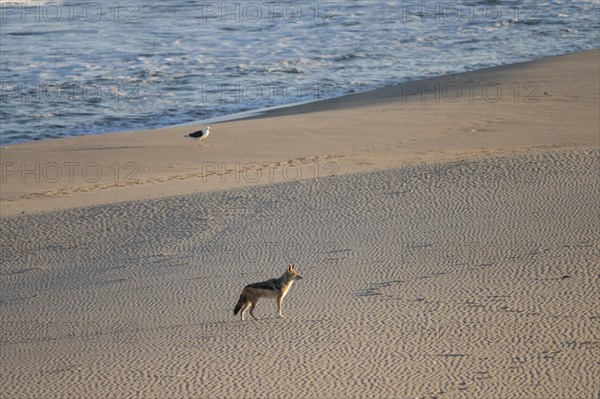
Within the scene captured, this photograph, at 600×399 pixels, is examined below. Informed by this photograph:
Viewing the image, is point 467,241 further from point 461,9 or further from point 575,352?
point 461,9

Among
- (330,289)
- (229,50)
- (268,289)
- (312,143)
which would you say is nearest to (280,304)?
(268,289)

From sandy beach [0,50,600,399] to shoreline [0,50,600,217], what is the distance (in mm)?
83

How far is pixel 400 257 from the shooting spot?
36.7 feet

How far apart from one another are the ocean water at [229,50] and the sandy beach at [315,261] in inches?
186

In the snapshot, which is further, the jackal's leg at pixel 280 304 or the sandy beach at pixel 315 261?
the jackal's leg at pixel 280 304

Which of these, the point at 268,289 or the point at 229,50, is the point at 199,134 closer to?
the point at 268,289

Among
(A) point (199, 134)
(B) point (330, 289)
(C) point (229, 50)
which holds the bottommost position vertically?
(B) point (330, 289)

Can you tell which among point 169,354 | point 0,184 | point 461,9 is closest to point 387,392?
point 169,354

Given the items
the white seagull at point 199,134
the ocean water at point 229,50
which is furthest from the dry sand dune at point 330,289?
the ocean water at point 229,50

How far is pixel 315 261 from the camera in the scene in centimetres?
1123

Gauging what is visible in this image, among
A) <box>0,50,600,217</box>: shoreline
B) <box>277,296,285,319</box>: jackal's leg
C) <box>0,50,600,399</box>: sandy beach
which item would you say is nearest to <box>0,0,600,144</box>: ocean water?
<box>0,50,600,217</box>: shoreline

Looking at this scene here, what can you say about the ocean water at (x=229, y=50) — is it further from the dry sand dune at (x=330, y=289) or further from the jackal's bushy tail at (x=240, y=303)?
the jackal's bushy tail at (x=240, y=303)

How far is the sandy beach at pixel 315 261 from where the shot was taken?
26.7ft

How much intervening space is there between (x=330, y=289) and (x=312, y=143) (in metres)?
8.73
